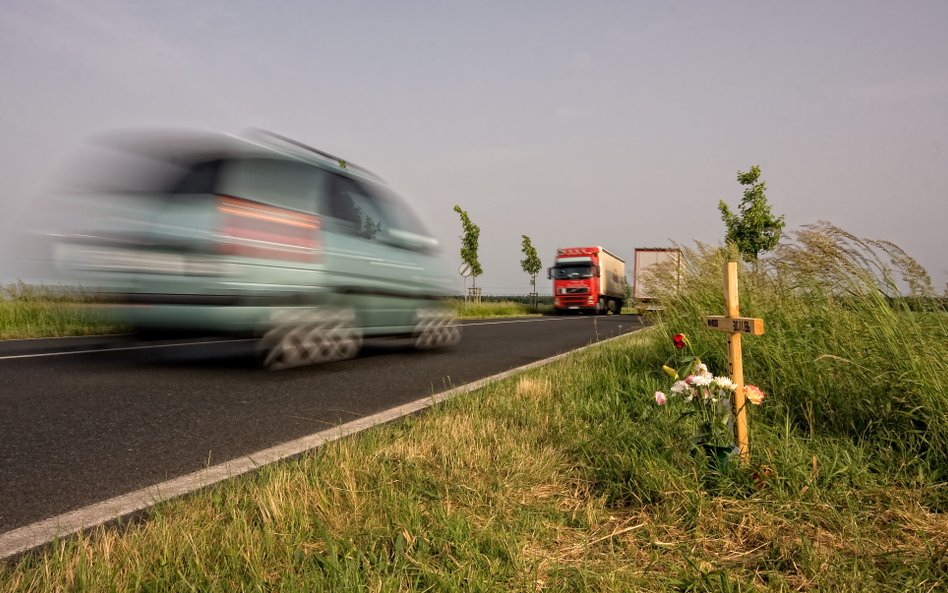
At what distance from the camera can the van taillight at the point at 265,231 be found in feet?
17.7

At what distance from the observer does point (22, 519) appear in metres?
2.44

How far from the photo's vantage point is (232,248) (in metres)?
5.44

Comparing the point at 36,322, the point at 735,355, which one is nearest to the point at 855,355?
the point at 735,355

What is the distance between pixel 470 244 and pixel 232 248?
101 feet

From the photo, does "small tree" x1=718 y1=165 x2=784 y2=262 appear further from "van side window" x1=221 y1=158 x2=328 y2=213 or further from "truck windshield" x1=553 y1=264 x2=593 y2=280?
"van side window" x1=221 y1=158 x2=328 y2=213

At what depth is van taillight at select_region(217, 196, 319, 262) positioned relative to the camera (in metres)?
5.41

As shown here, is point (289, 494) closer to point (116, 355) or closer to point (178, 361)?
point (178, 361)

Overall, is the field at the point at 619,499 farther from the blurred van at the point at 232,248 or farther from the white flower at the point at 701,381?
the blurred van at the point at 232,248

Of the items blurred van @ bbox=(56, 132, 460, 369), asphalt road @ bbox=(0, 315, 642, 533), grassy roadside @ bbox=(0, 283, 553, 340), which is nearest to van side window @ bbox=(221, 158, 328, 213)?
blurred van @ bbox=(56, 132, 460, 369)

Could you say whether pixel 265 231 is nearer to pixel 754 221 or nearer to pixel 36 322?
pixel 36 322

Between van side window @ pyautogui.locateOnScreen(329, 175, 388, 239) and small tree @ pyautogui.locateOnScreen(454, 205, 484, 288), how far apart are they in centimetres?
2831

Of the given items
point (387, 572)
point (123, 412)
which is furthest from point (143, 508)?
point (123, 412)

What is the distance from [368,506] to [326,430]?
1583 millimetres

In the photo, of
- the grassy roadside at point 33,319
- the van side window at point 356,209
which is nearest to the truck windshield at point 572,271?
the grassy roadside at point 33,319
